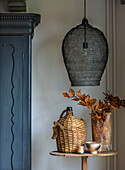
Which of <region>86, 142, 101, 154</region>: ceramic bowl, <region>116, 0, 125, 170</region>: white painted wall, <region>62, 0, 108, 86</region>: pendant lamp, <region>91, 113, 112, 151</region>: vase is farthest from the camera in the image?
<region>116, 0, 125, 170</region>: white painted wall

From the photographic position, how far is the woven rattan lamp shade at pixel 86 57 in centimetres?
250

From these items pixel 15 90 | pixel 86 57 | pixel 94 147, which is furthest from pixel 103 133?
pixel 15 90

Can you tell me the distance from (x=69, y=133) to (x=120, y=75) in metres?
0.83

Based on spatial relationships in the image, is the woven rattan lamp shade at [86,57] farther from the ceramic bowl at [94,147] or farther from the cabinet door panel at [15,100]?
the ceramic bowl at [94,147]

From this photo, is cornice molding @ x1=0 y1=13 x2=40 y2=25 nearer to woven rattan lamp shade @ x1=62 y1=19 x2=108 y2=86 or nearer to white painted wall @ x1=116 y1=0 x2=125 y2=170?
woven rattan lamp shade @ x1=62 y1=19 x2=108 y2=86

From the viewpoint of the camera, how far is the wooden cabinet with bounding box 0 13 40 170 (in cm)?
232

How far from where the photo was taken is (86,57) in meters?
2.50

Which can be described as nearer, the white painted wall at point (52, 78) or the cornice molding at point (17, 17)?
the cornice molding at point (17, 17)

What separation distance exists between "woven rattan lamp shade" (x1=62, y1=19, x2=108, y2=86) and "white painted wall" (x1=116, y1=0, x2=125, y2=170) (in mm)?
370

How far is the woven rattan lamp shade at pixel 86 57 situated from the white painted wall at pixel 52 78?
0.37m

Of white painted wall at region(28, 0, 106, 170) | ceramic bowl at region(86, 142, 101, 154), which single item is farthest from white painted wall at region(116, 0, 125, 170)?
ceramic bowl at region(86, 142, 101, 154)

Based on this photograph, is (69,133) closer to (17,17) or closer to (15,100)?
(15,100)

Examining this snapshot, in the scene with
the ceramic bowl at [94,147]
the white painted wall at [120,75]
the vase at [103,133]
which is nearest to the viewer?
the ceramic bowl at [94,147]

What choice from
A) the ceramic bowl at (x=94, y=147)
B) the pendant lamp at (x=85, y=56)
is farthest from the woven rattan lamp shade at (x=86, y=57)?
the ceramic bowl at (x=94, y=147)
